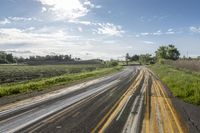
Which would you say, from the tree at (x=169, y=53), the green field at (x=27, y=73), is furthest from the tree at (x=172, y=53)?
the green field at (x=27, y=73)

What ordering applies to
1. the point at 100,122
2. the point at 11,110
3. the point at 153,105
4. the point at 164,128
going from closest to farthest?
1. the point at 164,128
2. the point at 100,122
3. the point at 11,110
4. the point at 153,105

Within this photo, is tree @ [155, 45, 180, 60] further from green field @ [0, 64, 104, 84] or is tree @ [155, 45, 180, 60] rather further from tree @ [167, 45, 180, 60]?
green field @ [0, 64, 104, 84]

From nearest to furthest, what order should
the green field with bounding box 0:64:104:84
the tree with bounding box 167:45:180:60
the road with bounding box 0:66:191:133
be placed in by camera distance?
the road with bounding box 0:66:191:133, the green field with bounding box 0:64:104:84, the tree with bounding box 167:45:180:60

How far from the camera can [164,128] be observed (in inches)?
428

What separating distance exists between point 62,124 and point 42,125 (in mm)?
852

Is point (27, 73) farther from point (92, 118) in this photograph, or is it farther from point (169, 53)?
point (169, 53)

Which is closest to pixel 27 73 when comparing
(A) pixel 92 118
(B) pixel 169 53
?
(A) pixel 92 118

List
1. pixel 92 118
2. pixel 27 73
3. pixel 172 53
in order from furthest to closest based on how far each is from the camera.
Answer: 1. pixel 172 53
2. pixel 27 73
3. pixel 92 118

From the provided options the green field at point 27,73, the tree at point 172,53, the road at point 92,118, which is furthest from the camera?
the tree at point 172,53

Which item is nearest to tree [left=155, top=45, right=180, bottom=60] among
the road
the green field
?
the green field

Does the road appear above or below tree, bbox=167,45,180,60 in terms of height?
below

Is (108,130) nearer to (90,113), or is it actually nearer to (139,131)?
(139,131)

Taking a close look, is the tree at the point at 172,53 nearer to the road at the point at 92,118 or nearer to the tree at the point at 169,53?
the tree at the point at 169,53

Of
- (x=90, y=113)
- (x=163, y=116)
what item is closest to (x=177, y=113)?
(x=163, y=116)
